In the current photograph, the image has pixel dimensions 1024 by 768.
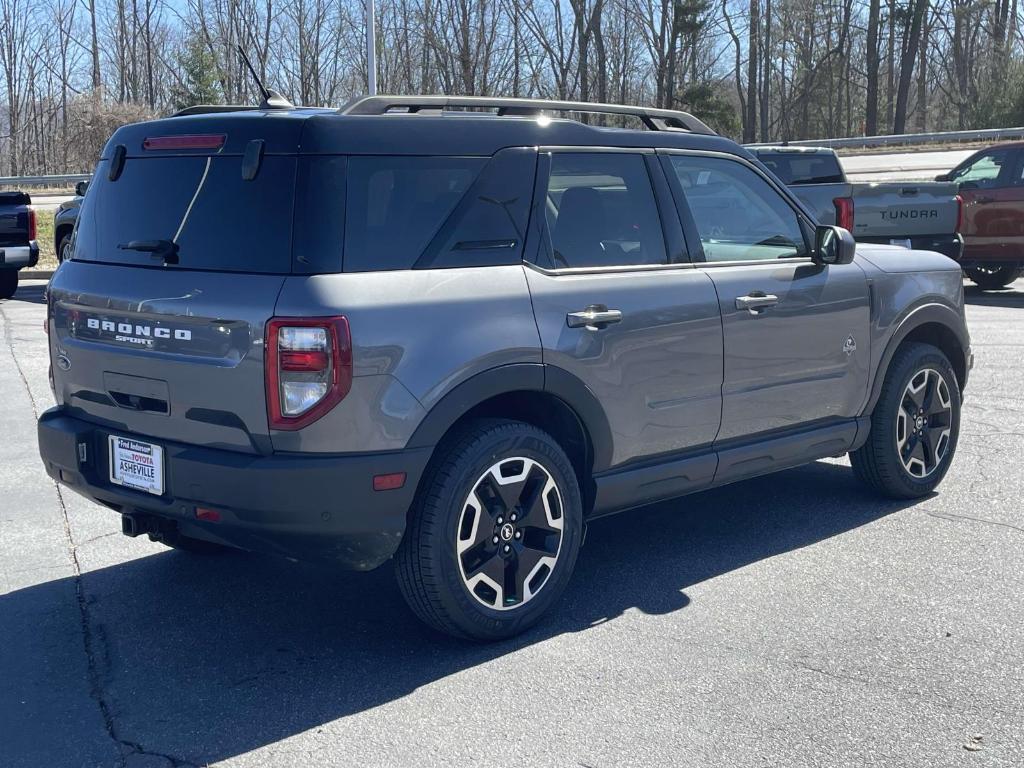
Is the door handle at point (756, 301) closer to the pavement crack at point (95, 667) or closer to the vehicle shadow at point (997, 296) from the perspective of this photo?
the pavement crack at point (95, 667)

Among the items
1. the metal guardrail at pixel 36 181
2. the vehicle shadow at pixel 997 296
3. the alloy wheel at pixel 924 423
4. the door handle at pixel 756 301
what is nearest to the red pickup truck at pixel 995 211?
the vehicle shadow at pixel 997 296

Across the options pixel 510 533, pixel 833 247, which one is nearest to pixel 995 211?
pixel 833 247

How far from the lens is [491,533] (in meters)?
4.26

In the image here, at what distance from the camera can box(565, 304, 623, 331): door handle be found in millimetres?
4395

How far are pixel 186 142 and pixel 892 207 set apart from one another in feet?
39.1

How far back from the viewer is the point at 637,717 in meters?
3.67

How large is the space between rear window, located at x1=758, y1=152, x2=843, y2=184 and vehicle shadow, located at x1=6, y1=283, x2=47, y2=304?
10.0 metres

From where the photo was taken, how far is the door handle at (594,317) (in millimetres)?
4395

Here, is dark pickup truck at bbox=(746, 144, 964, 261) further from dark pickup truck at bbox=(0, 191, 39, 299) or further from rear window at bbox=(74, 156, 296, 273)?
rear window at bbox=(74, 156, 296, 273)

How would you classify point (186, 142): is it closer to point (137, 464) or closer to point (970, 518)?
point (137, 464)

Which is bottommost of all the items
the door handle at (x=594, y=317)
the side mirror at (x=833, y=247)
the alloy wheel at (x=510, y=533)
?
the alloy wheel at (x=510, y=533)

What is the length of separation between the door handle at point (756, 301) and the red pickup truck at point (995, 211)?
11197 mm

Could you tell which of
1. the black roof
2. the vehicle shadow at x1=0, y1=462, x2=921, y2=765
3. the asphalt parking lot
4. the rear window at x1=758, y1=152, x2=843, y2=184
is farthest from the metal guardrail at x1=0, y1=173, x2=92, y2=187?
the black roof

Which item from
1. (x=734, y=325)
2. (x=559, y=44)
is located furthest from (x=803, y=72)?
(x=734, y=325)
